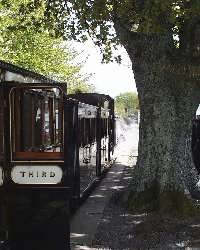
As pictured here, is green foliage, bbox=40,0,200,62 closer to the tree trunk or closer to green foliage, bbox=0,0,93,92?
the tree trunk

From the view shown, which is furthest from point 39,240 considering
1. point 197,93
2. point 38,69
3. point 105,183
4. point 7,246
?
point 38,69

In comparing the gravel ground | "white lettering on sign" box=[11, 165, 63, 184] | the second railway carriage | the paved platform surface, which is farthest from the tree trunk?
"white lettering on sign" box=[11, 165, 63, 184]

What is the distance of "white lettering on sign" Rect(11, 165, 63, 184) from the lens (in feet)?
27.5

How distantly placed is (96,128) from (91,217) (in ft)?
16.9

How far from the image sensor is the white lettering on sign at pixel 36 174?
837cm

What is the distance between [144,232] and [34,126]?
12.2ft

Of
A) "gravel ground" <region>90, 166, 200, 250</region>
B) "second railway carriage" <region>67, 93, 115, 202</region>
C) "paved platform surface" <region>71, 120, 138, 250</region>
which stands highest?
"second railway carriage" <region>67, 93, 115, 202</region>

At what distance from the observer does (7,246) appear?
8.84 m

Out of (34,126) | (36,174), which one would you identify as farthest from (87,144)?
(36,174)

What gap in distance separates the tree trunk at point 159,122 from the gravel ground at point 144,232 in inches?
34.2

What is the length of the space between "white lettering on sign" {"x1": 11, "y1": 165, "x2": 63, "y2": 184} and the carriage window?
16cm

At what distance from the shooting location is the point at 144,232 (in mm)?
11508

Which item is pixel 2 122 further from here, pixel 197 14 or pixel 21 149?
pixel 197 14

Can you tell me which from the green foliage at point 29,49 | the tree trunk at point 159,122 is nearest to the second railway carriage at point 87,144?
the tree trunk at point 159,122
